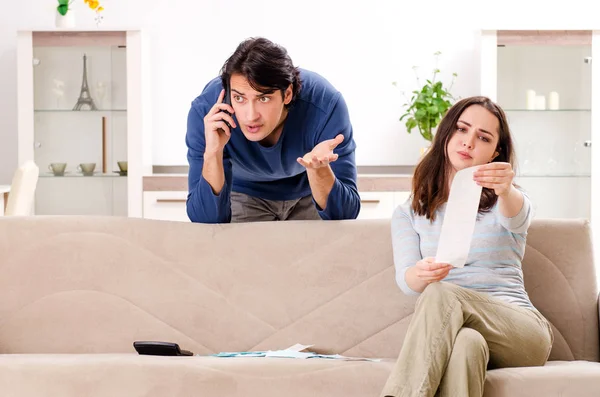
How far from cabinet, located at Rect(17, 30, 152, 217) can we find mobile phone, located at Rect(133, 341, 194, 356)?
2677 mm

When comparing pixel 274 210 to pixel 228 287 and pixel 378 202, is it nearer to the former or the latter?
pixel 228 287

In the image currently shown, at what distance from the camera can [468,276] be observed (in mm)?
2234

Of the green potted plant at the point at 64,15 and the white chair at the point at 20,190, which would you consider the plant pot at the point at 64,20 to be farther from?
the white chair at the point at 20,190

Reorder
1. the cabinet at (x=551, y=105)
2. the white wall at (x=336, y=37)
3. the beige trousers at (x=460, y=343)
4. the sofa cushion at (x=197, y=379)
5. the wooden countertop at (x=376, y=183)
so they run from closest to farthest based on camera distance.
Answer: the beige trousers at (x=460, y=343) < the sofa cushion at (x=197, y=379) < the wooden countertop at (x=376, y=183) < the cabinet at (x=551, y=105) < the white wall at (x=336, y=37)

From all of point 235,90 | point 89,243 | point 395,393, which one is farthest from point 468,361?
point 89,243

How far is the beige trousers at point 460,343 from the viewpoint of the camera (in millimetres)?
1857

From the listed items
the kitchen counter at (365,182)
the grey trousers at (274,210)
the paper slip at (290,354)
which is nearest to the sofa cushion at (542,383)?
the paper slip at (290,354)

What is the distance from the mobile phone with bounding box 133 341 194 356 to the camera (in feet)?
7.44

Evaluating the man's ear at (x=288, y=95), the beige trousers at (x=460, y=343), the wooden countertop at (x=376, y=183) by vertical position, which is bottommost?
the beige trousers at (x=460, y=343)

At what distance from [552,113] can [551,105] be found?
1.9 inches

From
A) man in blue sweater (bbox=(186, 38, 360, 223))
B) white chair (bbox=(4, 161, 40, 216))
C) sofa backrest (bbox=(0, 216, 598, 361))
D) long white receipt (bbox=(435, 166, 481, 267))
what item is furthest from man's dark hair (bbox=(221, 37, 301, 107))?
white chair (bbox=(4, 161, 40, 216))

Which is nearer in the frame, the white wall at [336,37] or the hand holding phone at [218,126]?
the hand holding phone at [218,126]

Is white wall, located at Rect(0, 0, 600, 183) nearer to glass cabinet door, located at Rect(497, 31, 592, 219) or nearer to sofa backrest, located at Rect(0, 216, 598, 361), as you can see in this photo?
glass cabinet door, located at Rect(497, 31, 592, 219)

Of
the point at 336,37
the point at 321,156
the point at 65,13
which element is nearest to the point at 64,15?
the point at 65,13
